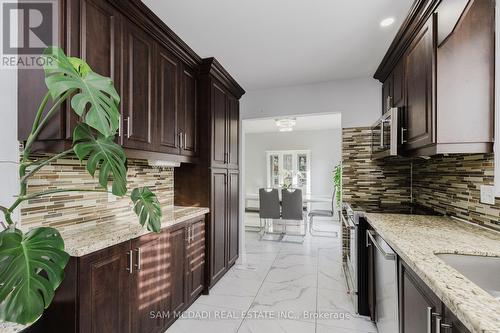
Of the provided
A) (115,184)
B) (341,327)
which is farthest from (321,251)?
(115,184)

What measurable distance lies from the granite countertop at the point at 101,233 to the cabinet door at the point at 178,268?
0.13 m

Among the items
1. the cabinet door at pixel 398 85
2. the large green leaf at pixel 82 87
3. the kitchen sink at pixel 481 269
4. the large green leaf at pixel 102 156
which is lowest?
the kitchen sink at pixel 481 269

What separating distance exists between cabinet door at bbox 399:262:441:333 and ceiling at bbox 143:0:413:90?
5.94 ft

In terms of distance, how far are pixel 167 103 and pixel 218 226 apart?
4.72 ft

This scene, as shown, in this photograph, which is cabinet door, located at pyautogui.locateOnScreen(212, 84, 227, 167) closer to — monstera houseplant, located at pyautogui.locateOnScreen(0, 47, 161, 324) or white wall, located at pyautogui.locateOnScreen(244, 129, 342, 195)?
monstera houseplant, located at pyautogui.locateOnScreen(0, 47, 161, 324)

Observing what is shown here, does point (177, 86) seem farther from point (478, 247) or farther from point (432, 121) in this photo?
point (478, 247)

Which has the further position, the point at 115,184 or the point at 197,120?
the point at 197,120

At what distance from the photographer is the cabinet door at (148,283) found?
5.38 feet

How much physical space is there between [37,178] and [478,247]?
2409 mm

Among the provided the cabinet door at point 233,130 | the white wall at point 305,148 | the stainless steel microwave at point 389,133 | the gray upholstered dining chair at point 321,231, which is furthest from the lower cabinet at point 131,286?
the white wall at point 305,148

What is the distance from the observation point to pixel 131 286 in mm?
1608

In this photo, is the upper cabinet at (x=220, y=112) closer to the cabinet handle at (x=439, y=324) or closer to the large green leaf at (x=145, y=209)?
the large green leaf at (x=145, y=209)

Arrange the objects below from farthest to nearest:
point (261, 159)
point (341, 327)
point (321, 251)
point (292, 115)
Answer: point (261, 159)
point (321, 251)
point (292, 115)
point (341, 327)

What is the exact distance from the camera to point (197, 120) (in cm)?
273
